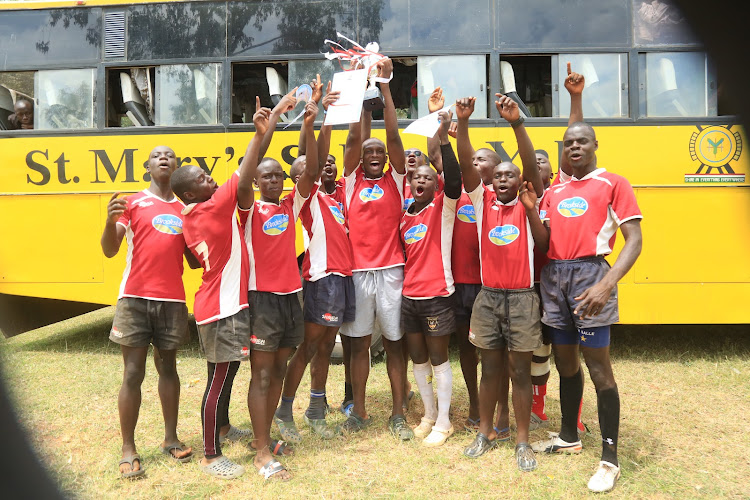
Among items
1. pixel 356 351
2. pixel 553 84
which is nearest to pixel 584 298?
pixel 356 351

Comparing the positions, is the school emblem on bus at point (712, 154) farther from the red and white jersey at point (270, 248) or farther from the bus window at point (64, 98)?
the bus window at point (64, 98)

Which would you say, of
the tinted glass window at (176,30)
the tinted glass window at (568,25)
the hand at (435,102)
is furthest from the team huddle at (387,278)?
the tinted glass window at (176,30)

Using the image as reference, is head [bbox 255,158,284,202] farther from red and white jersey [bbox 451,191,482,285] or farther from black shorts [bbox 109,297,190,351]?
red and white jersey [bbox 451,191,482,285]

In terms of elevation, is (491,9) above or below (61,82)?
above

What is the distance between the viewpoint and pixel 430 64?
5.34 meters

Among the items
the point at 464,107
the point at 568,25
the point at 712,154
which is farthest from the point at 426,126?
the point at 712,154

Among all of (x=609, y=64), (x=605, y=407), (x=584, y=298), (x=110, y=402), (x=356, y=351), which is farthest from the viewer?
(x=609, y=64)

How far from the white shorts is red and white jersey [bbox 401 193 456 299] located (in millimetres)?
120

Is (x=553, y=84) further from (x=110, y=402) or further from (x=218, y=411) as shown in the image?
(x=110, y=402)

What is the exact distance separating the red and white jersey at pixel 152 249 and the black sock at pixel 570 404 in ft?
7.87

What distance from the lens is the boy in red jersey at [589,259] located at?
2998mm

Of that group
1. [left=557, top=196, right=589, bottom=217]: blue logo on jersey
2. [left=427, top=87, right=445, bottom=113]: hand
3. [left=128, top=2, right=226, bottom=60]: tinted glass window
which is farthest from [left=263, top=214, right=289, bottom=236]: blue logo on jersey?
[left=128, top=2, right=226, bottom=60]: tinted glass window

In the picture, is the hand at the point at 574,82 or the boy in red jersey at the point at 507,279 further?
the hand at the point at 574,82

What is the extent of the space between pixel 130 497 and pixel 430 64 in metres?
4.29
